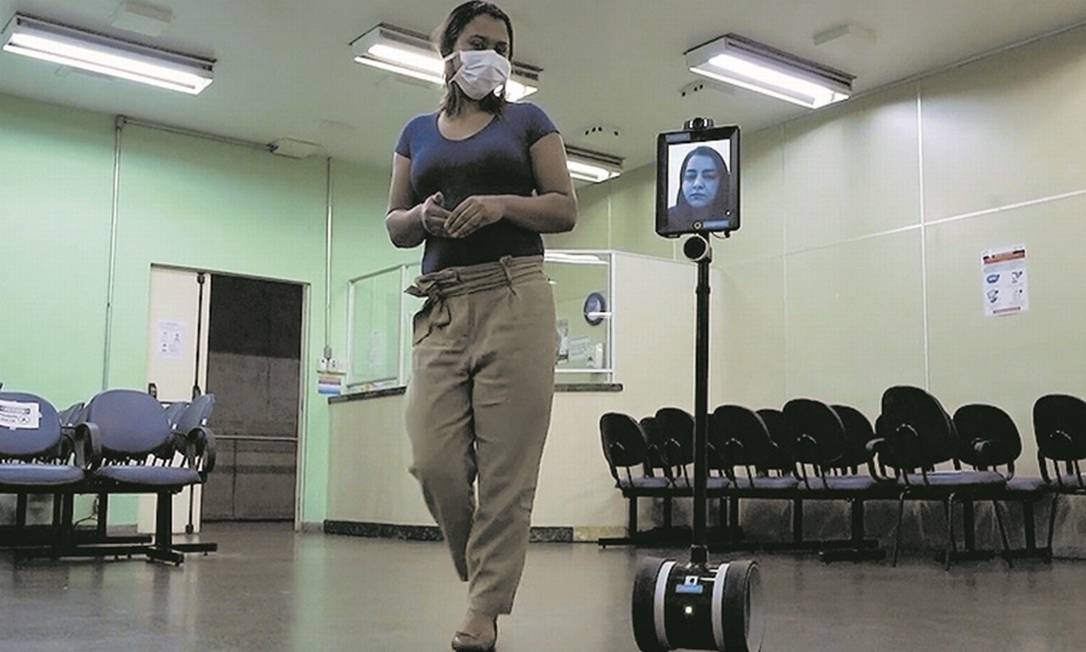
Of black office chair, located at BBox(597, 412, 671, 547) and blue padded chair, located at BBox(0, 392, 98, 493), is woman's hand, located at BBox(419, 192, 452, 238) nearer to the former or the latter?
blue padded chair, located at BBox(0, 392, 98, 493)

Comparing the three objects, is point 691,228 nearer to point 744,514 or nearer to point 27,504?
point 744,514

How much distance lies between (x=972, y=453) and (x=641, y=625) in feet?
12.8

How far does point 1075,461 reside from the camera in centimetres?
509

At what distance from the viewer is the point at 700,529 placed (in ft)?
6.79

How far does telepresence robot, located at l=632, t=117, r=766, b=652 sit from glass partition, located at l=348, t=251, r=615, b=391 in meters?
4.49

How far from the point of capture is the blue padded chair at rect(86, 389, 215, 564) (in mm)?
4863

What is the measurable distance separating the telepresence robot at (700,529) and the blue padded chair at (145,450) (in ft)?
11.0

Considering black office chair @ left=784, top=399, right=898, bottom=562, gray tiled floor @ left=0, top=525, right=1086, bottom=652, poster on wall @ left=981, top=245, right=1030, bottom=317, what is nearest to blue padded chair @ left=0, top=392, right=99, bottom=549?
gray tiled floor @ left=0, top=525, right=1086, bottom=652

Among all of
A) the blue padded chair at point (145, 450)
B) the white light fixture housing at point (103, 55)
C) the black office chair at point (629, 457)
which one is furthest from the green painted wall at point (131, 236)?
the black office chair at point (629, 457)

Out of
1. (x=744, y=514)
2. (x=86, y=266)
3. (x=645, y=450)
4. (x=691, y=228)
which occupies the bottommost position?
(x=744, y=514)

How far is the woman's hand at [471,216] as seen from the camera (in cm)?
198

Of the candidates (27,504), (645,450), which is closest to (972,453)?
(645,450)

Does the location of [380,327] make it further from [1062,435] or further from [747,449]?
[1062,435]

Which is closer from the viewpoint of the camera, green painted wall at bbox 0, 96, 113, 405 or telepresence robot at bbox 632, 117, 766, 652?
telepresence robot at bbox 632, 117, 766, 652
